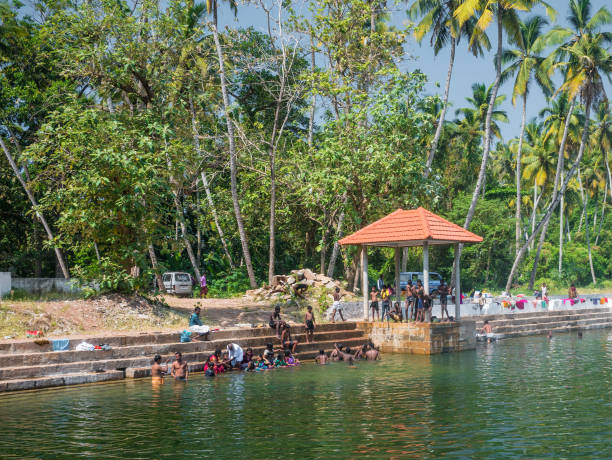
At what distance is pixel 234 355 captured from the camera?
59.0 feet

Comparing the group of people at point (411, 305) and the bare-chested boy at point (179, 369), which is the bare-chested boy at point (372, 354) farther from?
the bare-chested boy at point (179, 369)

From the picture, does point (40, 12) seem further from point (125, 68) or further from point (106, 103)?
point (125, 68)

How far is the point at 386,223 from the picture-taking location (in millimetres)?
23203

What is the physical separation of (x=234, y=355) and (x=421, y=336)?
7188mm

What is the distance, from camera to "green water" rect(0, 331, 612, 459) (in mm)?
9281

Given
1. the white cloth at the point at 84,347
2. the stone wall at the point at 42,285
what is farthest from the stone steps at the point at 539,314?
the stone wall at the point at 42,285

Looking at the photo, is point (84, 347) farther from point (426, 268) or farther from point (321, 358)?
point (426, 268)

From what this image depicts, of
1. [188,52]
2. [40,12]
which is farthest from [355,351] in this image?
[40,12]

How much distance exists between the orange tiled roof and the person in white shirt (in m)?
7.26

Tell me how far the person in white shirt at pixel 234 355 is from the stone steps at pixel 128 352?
91 centimetres

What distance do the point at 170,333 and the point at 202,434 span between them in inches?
343

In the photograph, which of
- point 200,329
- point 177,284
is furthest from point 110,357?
point 177,284

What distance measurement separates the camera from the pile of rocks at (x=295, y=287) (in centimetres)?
2567

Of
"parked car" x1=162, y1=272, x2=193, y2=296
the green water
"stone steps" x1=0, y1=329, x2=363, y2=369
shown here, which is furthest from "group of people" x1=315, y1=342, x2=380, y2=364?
"parked car" x1=162, y1=272, x2=193, y2=296
